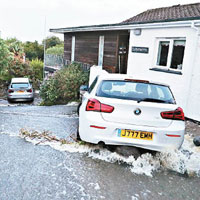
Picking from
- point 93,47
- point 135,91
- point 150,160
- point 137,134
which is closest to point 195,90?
point 135,91

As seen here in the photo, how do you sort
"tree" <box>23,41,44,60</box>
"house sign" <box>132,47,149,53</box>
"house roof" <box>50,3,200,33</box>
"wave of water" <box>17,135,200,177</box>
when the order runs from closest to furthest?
"wave of water" <box>17,135,200,177</box>
"house roof" <box>50,3,200,33</box>
"house sign" <box>132,47,149,53</box>
"tree" <box>23,41,44,60</box>

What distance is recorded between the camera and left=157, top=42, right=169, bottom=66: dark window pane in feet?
28.2

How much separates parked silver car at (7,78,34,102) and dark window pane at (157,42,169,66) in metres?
9.74

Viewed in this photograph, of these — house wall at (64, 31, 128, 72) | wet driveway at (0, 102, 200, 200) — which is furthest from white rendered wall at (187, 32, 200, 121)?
house wall at (64, 31, 128, 72)

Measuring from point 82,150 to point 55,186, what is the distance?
132cm

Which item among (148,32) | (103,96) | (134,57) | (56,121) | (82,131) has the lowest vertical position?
(56,121)

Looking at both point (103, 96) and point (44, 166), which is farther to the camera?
point (103, 96)

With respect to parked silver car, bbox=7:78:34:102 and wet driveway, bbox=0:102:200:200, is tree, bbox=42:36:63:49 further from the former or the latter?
wet driveway, bbox=0:102:200:200

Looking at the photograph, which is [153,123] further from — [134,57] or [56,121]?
[134,57]

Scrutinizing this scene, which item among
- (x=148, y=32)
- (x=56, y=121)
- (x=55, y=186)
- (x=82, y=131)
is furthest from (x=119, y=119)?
(x=148, y=32)

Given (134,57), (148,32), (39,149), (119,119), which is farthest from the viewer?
(134,57)

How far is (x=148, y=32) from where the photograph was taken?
356 inches

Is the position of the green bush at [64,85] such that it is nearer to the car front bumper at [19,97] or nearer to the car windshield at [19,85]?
the car front bumper at [19,97]

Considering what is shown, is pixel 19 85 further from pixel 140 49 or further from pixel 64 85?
pixel 140 49
